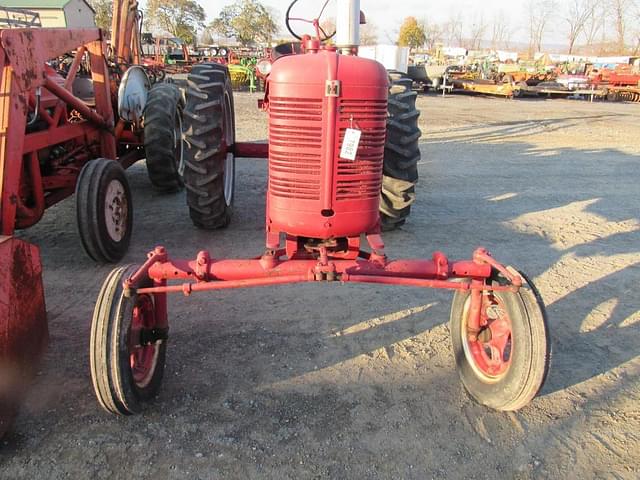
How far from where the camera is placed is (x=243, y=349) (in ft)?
10.8

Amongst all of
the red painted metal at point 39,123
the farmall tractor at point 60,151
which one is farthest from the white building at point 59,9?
the red painted metal at point 39,123

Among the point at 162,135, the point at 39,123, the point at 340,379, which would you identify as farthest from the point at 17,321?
the point at 162,135

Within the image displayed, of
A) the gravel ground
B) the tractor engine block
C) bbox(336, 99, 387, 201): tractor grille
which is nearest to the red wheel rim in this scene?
the gravel ground

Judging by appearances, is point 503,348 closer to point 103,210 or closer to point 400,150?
point 400,150

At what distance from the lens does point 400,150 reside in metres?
4.43

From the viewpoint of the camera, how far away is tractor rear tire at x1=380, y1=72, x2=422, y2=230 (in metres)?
4.42

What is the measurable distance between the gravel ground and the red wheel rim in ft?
0.64

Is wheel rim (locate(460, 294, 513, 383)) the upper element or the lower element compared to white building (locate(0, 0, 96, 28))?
lower

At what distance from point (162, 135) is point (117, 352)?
3692mm

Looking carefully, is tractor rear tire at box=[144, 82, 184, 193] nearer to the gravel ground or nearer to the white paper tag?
the gravel ground

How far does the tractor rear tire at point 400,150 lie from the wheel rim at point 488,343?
69.0 inches

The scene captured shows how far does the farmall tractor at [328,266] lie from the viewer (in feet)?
8.27

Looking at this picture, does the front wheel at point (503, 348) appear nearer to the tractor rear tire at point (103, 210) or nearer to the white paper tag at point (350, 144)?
the white paper tag at point (350, 144)

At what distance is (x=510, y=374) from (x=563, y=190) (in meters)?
5.48
